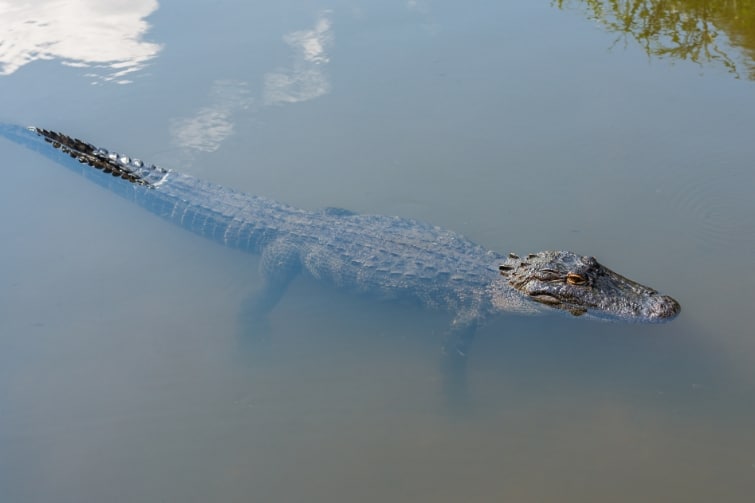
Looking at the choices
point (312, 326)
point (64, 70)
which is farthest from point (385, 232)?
point (64, 70)

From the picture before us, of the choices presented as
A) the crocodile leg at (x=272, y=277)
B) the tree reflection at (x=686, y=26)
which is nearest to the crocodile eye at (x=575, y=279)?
the crocodile leg at (x=272, y=277)

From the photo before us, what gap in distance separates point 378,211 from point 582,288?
187 centimetres

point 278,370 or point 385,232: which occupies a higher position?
point 385,232

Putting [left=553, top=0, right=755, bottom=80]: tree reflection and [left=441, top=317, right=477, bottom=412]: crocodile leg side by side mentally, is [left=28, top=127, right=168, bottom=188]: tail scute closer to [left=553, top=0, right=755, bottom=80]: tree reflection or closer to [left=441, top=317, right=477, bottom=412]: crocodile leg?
[left=441, top=317, right=477, bottom=412]: crocodile leg

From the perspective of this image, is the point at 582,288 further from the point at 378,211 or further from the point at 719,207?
the point at 378,211

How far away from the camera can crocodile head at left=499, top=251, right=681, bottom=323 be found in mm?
4523

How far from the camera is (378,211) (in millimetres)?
5711

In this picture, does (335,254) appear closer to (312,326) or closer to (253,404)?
→ (312,326)

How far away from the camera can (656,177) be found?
5719 mm

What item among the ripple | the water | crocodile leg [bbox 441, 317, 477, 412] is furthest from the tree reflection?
crocodile leg [bbox 441, 317, 477, 412]

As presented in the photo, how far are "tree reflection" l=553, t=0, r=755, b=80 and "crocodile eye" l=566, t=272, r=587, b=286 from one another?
11.4ft

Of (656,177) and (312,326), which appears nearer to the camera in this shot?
(312,326)

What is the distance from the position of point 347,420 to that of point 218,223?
2120 millimetres

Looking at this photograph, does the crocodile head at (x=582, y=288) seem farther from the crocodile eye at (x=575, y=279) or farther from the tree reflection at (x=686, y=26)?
the tree reflection at (x=686, y=26)
